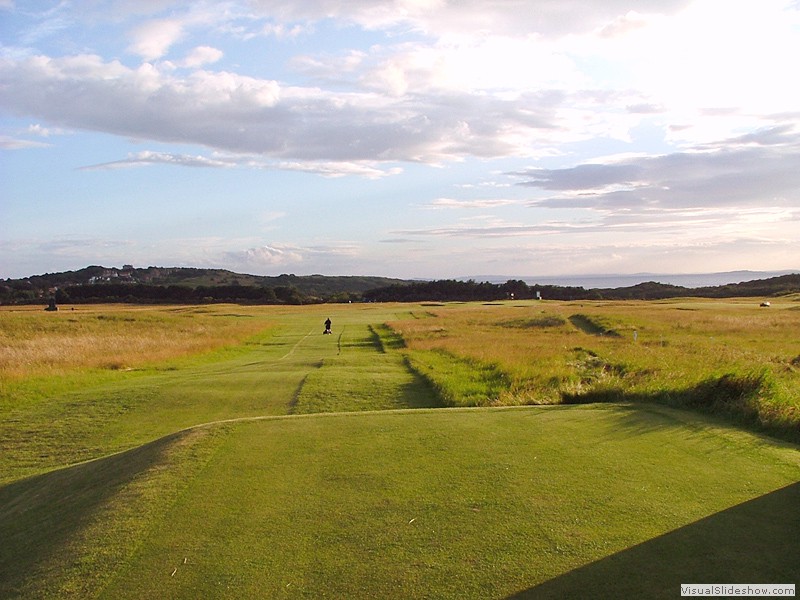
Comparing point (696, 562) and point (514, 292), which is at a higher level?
point (514, 292)

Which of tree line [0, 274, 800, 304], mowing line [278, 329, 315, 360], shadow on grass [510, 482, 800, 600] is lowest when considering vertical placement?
mowing line [278, 329, 315, 360]

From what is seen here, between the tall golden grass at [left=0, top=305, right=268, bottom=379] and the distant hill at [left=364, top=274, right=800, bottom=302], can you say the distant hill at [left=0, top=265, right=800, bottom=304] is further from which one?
the tall golden grass at [left=0, top=305, right=268, bottom=379]

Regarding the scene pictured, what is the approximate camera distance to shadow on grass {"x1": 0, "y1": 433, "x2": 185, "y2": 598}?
604 cm

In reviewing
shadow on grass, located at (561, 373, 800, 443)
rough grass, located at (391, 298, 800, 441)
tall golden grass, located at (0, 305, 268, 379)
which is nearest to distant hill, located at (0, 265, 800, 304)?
tall golden grass, located at (0, 305, 268, 379)

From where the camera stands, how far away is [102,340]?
107ft

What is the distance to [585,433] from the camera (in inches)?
360

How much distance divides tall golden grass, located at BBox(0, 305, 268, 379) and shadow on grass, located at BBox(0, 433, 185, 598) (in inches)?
461

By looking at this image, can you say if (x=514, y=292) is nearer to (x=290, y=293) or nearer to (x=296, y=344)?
(x=290, y=293)

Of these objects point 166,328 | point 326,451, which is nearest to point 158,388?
point 326,451

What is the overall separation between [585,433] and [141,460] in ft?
19.8

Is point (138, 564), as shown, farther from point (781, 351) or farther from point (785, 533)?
point (781, 351)

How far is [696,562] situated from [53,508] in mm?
7338

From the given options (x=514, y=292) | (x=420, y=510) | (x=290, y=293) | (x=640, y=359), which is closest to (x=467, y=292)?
(x=514, y=292)

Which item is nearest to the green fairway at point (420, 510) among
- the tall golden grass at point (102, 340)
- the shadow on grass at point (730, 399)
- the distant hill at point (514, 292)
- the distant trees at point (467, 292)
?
the shadow on grass at point (730, 399)
